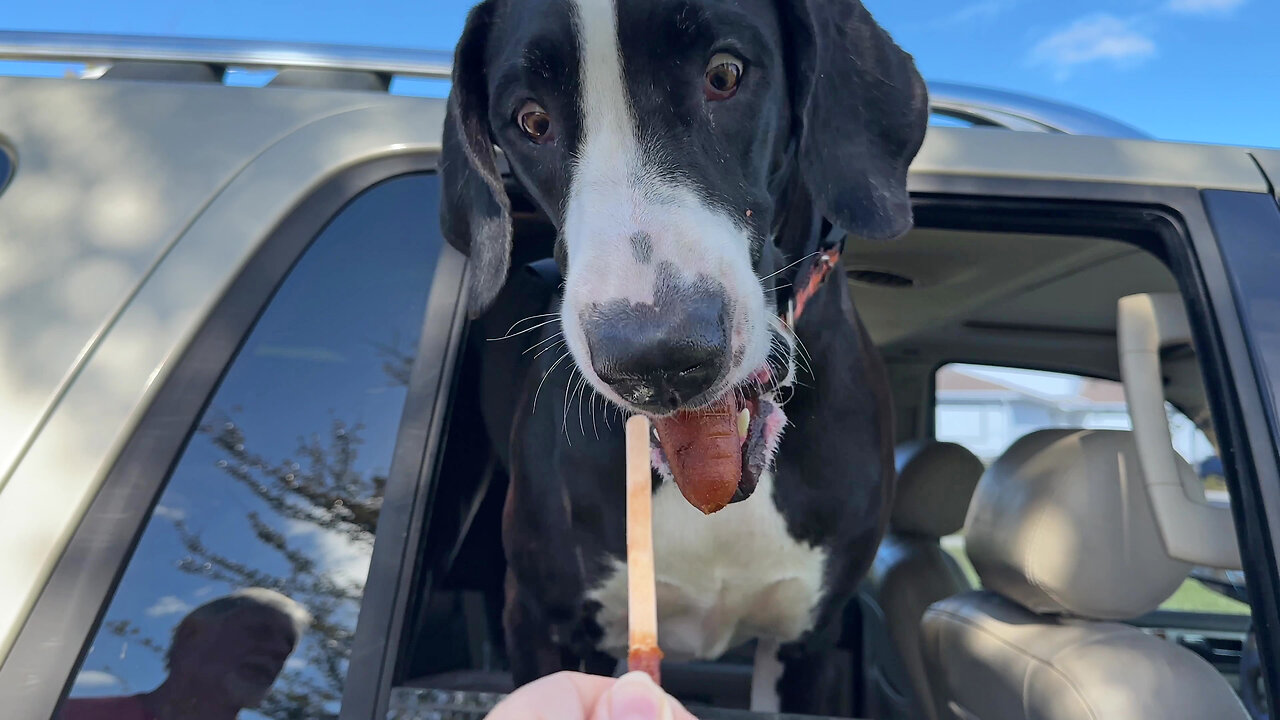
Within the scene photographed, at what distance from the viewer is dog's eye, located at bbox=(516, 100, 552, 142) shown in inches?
52.3

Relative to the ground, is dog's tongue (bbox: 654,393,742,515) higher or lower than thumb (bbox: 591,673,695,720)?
higher

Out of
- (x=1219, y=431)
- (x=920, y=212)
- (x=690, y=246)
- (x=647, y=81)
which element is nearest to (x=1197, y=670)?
(x=1219, y=431)

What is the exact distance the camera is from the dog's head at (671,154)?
0.99 meters

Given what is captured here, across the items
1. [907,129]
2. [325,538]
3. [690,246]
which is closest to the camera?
[690,246]

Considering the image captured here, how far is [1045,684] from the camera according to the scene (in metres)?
1.51

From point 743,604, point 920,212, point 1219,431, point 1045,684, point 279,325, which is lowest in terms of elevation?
point 1045,684

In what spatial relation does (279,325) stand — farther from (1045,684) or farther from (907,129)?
(1045,684)

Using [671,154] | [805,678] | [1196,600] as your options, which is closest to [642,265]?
[671,154]

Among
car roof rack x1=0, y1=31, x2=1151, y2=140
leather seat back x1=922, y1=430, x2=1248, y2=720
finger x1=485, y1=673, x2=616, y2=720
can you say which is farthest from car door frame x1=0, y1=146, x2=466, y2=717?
leather seat back x1=922, y1=430, x2=1248, y2=720

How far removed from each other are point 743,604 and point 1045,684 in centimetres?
53

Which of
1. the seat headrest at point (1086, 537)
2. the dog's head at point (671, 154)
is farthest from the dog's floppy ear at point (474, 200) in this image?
the seat headrest at point (1086, 537)

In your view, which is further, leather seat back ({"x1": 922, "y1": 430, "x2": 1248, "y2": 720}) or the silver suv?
leather seat back ({"x1": 922, "y1": 430, "x2": 1248, "y2": 720})

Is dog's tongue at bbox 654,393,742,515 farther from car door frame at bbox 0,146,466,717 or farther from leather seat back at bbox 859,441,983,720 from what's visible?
leather seat back at bbox 859,441,983,720

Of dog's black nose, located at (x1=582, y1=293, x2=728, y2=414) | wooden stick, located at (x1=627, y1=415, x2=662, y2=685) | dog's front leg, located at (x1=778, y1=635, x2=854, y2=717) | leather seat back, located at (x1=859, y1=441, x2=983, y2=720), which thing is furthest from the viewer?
leather seat back, located at (x1=859, y1=441, x2=983, y2=720)
